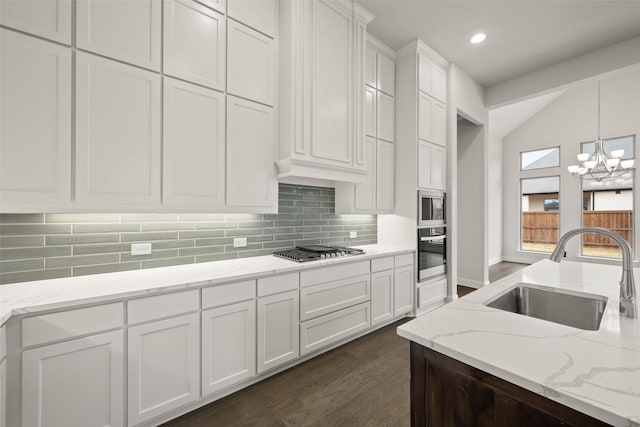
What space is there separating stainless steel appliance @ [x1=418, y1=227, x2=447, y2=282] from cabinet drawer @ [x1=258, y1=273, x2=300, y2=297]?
6.35 ft

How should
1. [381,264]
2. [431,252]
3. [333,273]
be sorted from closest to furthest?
[333,273] < [381,264] < [431,252]

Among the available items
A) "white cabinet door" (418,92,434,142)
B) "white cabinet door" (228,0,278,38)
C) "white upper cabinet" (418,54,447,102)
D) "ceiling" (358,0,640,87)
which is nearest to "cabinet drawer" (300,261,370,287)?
"white cabinet door" (418,92,434,142)

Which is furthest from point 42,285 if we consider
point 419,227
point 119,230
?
point 419,227

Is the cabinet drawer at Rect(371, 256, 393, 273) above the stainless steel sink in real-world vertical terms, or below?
below

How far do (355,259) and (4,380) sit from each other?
229 centimetres

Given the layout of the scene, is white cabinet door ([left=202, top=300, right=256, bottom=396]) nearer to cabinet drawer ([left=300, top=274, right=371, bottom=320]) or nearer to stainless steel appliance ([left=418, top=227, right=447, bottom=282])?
cabinet drawer ([left=300, top=274, right=371, bottom=320])

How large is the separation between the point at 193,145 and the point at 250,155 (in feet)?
1.46

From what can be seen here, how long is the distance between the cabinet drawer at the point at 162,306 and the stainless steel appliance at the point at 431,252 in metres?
2.71

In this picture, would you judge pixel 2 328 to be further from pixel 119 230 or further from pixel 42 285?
pixel 119 230

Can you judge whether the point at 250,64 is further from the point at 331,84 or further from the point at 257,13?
the point at 331,84

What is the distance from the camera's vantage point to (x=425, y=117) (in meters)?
3.51

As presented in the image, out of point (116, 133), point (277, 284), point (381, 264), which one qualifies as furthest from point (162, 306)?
point (381, 264)

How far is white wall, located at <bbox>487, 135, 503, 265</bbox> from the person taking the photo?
7.01m

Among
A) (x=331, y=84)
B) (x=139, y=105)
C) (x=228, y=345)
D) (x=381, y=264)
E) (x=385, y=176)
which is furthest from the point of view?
(x=385, y=176)
